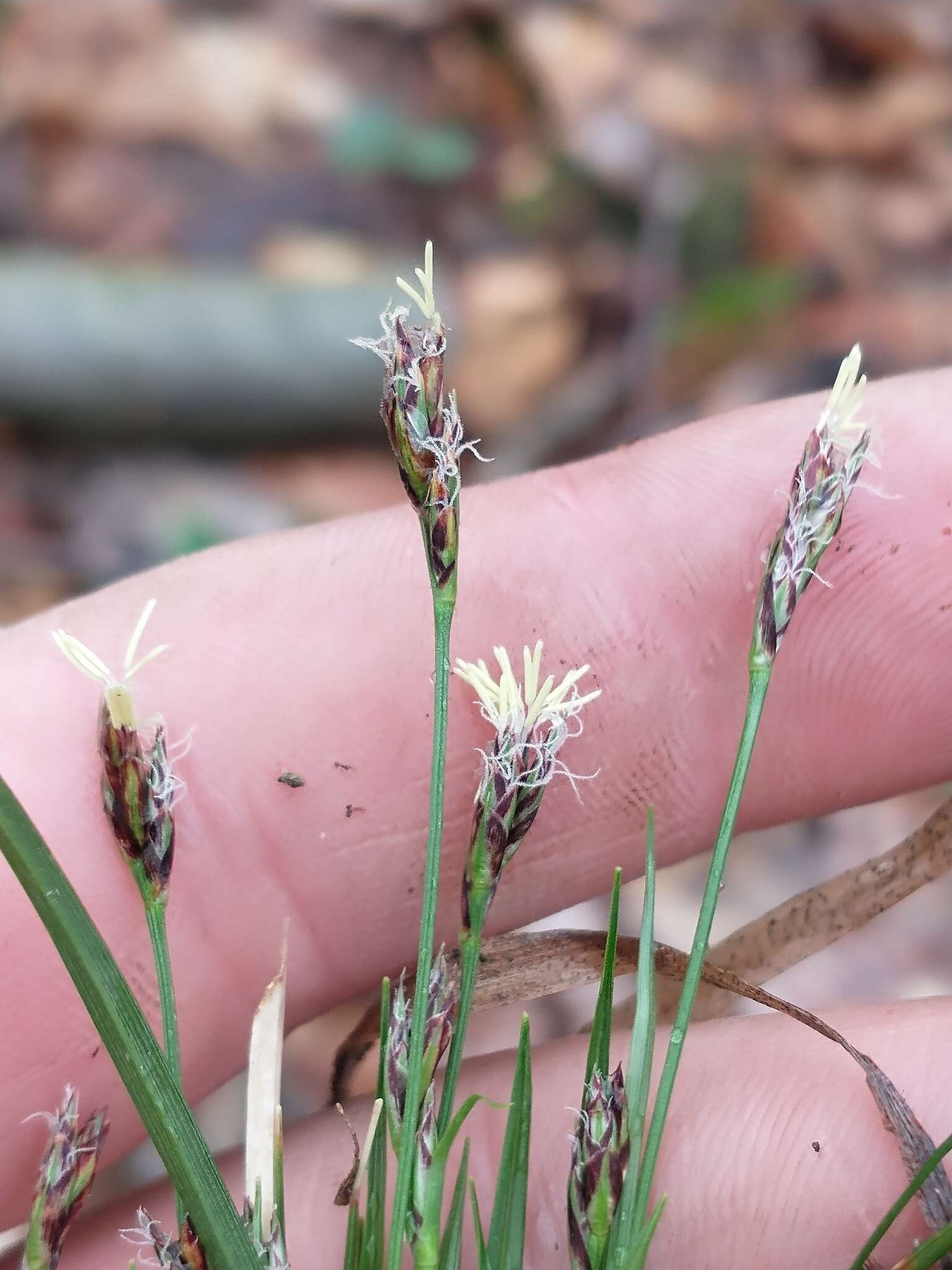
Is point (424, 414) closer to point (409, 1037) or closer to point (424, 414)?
point (424, 414)

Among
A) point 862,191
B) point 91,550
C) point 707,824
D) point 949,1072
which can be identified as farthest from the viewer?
point 862,191

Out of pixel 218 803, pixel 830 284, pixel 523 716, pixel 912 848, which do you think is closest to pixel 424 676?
pixel 218 803

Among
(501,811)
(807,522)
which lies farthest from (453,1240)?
(807,522)

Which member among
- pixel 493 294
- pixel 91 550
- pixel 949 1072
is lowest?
pixel 949 1072

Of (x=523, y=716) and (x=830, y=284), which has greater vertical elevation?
(x=830, y=284)

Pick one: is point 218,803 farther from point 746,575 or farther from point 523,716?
point 746,575
